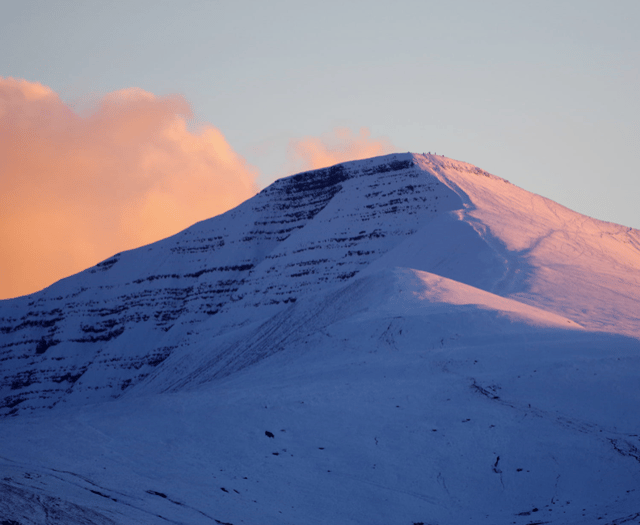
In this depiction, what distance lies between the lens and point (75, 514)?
1138 centimetres

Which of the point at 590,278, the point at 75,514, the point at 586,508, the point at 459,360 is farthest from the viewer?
the point at 590,278

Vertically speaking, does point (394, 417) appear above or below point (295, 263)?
below

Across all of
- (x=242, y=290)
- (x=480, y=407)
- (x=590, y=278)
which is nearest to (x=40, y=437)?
(x=480, y=407)

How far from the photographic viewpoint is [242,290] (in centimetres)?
6638

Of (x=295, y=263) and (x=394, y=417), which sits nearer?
(x=394, y=417)

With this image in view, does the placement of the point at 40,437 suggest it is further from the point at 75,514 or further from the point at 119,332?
the point at 119,332

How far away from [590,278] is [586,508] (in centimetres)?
3759

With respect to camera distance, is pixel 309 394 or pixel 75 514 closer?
pixel 75 514

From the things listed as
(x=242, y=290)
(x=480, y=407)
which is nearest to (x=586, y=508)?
(x=480, y=407)

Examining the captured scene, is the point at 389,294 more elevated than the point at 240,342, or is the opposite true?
the point at 389,294

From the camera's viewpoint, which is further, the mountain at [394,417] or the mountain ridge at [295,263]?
the mountain ridge at [295,263]

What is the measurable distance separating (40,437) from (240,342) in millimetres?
26563

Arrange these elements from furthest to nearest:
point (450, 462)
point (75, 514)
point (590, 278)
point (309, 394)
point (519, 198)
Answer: point (519, 198) < point (590, 278) < point (309, 394) < point (450, 462) < point (75, 514)

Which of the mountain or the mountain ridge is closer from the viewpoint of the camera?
the mountain
